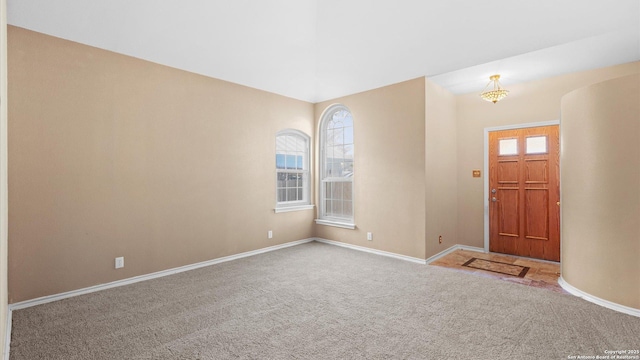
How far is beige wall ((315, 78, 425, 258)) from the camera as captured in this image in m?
4.50

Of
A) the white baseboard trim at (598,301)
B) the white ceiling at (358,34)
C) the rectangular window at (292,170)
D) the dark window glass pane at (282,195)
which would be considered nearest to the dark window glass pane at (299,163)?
the rectangular window at (292,170)

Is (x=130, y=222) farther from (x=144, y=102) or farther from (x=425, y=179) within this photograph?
(x=425, y=179)

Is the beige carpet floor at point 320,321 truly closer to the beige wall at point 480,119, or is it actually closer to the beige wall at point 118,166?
the beige wall at point 118,166

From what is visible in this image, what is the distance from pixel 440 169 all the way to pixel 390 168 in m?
0.79

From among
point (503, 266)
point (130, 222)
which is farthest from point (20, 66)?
point (503, 266)

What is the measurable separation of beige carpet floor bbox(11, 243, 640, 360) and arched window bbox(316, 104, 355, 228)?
1.87m

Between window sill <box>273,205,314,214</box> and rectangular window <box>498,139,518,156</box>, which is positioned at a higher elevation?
rectangular window <box>498,139,518,156</box>

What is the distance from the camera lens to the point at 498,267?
4.29 meters

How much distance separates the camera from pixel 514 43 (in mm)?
3467

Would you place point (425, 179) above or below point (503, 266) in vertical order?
above

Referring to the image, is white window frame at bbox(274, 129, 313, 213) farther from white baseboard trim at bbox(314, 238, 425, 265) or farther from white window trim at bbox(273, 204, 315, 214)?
white baseboard trim at bbox(314, 238, 425, 265)

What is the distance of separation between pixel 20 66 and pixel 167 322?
111 inches

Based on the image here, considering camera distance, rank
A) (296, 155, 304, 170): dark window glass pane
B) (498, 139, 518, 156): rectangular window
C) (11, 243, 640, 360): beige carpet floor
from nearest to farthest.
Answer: (11, 243, 640, 360): beige carpet floor
(498, 139, 518, 156): rectangular window
(296, 155, 304, 170): dark window glass pane

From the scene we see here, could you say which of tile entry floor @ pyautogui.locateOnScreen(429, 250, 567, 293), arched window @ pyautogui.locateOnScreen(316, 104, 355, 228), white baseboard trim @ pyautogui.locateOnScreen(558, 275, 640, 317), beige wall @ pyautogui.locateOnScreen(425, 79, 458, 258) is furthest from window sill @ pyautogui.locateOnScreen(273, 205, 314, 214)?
white baseboard trim @ pyautogui.locateOnScreen(558, 275, 640, 317)
